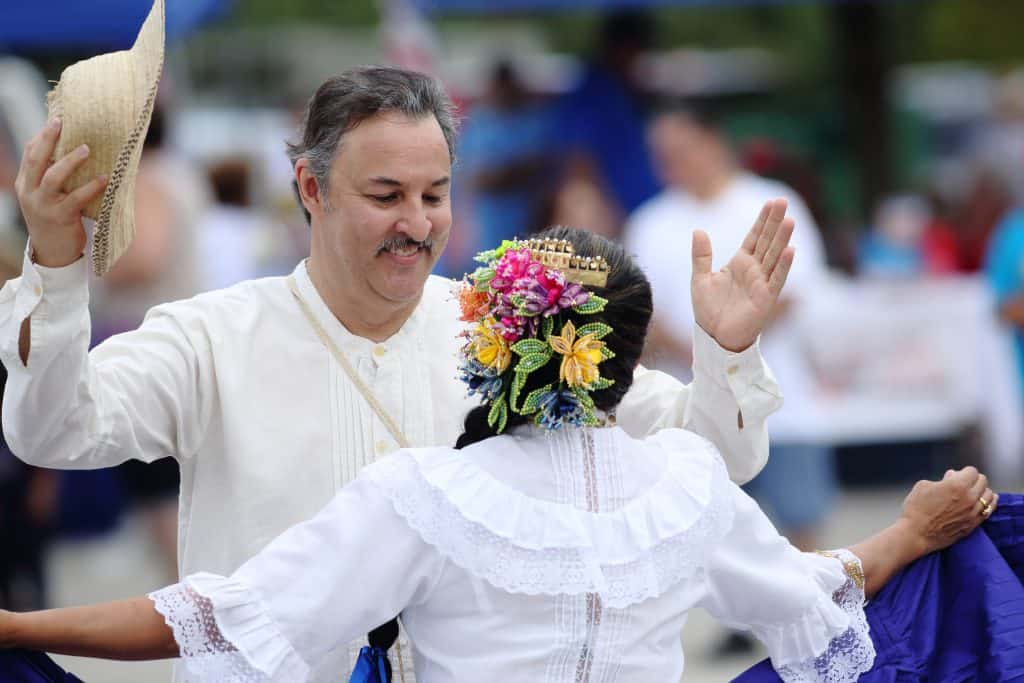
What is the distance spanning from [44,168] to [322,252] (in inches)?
26.9

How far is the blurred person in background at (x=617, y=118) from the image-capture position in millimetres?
10125

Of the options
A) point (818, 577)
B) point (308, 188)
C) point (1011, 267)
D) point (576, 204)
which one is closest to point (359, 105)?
point (308, 188)

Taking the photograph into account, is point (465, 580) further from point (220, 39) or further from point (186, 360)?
point (220, 39)

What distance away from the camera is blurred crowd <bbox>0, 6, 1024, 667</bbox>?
669 centimetres

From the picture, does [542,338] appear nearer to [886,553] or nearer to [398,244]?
[398,244]

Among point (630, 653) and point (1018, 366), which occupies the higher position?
point (1018, 366)

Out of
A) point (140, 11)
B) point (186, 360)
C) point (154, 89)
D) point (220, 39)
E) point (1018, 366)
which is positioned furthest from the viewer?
point (220, 39)

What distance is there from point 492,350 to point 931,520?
0.96 metres

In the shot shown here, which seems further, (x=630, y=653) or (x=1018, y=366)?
(x=1018, y=366)

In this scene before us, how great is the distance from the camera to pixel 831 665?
9.71 feet

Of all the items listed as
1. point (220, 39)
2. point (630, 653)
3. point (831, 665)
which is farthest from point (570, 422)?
point (220, 39)

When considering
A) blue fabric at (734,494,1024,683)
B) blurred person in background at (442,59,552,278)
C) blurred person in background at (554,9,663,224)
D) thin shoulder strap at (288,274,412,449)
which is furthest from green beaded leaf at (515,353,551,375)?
blurred person in background at (554,9,663,224)

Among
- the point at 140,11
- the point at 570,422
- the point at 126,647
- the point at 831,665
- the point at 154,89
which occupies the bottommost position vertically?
the point at 831,665

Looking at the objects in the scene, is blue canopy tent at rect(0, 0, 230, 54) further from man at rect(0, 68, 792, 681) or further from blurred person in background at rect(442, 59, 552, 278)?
man at rect(0, 68, 792, 681)
